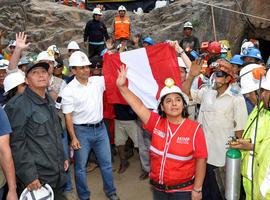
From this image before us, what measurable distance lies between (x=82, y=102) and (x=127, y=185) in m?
1.77

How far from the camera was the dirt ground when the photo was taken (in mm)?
5766

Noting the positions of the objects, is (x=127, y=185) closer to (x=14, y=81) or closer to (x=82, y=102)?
(x=82, y=102)

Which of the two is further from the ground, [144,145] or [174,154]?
[174,154]

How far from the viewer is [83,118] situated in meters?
5.15

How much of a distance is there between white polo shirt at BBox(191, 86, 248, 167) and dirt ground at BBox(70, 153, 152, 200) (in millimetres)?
1665

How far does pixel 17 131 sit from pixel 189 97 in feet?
7.35

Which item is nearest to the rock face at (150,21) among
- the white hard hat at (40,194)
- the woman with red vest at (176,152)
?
the woman with red vest at (176,152)

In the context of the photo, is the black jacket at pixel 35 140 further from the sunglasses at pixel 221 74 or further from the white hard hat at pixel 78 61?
the sunglasses at pixel 221 74

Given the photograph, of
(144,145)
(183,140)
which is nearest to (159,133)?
(183,140)

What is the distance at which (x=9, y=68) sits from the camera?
5.08 metres

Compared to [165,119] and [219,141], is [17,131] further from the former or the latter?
[219,141]

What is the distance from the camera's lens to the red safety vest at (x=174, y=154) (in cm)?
355

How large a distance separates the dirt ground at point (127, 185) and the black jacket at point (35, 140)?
184 cm

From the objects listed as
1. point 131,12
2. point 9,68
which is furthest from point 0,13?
point 9,68
